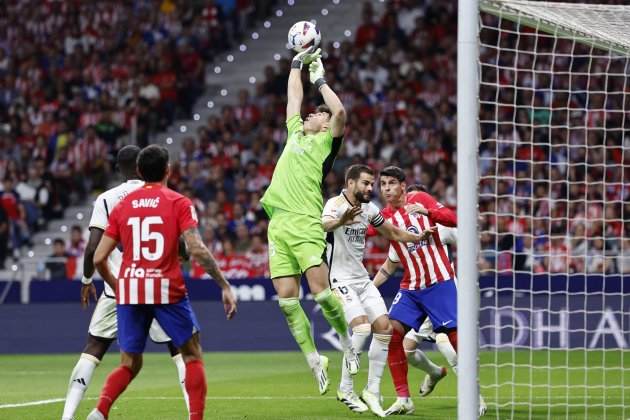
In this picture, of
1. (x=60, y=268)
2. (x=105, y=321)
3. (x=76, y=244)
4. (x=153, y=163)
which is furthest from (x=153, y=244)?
(x=76, y=244)

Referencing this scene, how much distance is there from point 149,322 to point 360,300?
3247 millimetres

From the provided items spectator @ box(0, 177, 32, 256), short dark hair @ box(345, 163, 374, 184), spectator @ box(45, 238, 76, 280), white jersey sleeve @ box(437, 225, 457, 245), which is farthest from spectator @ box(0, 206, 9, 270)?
short dark hair @ box(345, 163, 374, 184)

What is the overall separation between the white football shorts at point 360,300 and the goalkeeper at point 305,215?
1.42 ft

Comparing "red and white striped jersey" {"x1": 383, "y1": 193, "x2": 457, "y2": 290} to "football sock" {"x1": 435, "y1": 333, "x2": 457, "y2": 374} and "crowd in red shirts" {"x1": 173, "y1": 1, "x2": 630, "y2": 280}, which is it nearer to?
"football sock" {"x1": 435, "y1": 333, "x2": 457, "y2": 374}

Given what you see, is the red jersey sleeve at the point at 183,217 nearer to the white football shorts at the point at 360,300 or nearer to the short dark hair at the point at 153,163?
the short dark hair at the point at 153,163

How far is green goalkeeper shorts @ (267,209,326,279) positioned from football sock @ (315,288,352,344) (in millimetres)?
287

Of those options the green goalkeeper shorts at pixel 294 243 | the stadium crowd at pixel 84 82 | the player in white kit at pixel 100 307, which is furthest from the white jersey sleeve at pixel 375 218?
the stadium crowd at pixel 84 82

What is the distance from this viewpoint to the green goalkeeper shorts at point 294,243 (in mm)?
10641

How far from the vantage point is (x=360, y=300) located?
1158cm

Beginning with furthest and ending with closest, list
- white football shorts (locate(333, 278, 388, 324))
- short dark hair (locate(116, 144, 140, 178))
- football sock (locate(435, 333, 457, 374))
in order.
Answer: football sock (locate(435, 333, 457, 374)) < white football shorts (locate(333, 278, 388, 324)) < short dark hair (locate(116, 144, 140, 178))

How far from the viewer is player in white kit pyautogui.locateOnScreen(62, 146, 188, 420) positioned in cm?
984

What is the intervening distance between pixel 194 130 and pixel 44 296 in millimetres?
9169

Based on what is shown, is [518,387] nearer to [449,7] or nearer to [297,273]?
[297,273]

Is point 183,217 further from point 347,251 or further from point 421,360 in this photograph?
point 421,360
